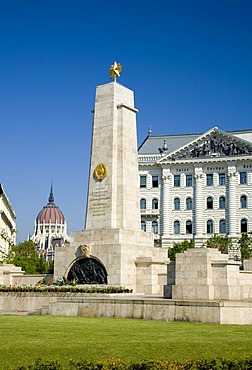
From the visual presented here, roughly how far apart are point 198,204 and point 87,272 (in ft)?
178

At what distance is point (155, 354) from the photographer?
10.9 meters

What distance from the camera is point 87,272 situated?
28500 mm

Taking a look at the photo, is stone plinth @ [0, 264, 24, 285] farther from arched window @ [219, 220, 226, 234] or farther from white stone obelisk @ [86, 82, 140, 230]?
arched window @ [219, 220, 226, 234]

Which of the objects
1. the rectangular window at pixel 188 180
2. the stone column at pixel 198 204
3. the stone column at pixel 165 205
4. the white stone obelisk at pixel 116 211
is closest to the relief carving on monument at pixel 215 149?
the stone column at pixel 198 204

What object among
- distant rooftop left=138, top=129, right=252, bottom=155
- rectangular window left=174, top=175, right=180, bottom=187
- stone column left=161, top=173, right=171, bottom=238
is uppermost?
distant rooftop left=138, top=129, right=252, bottom=155

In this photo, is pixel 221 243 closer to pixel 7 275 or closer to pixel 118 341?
pixel 7 275

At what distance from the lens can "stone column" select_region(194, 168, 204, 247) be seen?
80688mm

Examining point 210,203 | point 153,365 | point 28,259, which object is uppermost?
point 210,203

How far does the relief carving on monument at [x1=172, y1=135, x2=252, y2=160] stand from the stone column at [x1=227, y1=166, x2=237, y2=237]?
2447 millimetres

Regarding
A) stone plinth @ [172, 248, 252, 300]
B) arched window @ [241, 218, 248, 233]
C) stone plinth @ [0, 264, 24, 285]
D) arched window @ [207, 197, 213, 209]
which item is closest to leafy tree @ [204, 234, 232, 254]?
arched window @ [241, 218, 248, 233]

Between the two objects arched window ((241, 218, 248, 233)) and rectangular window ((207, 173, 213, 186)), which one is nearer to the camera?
arched window ((241, 218, 248, 233))

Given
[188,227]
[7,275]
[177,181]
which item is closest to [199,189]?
[177,181]

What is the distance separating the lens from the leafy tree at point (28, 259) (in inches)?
2346

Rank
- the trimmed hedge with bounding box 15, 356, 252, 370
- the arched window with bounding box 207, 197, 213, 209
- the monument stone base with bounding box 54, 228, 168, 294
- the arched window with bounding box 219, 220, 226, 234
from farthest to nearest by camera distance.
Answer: the arched window with bounding box 207, 197, 213, 209, the arched window with bounding box 219, 220, 226, 234, the monument stone base with bounding box 54, 228, 168, 294, the trimmed hedge with bounding box 15, 356, 252, 370
